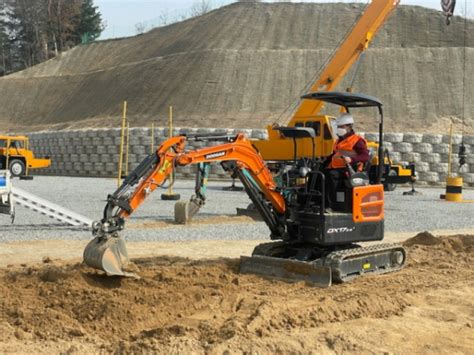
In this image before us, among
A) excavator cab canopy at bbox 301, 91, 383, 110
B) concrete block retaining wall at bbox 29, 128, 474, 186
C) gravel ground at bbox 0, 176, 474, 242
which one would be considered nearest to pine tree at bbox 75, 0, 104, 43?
concrete block retaining wall at bbox 29, 128, 474, 186

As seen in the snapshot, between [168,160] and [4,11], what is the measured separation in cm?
7150

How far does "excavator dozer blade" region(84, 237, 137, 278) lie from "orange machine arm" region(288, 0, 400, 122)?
47.9 ft

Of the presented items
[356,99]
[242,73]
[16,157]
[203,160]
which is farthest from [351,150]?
[242,73]

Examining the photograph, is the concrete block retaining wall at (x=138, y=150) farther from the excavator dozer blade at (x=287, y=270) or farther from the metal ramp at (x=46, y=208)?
the excavator dozer blade at (x=287, y=270)

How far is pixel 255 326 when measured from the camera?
5.81 meters

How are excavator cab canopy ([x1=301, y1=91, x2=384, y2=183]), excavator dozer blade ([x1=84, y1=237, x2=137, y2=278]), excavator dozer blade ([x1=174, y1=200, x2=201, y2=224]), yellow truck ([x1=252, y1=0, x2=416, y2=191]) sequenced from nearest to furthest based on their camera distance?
excavator dozer blade ([x1=84, y1=237, x2=137, y2=278]), excavator cab canopy ([x1=301, y1=91, x2=384, y2=183]), excavator dozer blade ([x1=174, y1=200, x2=201, y2=224]), yellow truck ([x1=252, y1=0, x2=416, y2=191])

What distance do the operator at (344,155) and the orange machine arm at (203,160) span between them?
75 centimetres

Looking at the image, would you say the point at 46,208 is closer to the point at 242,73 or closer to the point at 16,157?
the point at 16,157

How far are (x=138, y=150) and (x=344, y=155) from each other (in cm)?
2384

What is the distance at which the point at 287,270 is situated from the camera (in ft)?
26.2

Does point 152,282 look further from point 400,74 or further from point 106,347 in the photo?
point 400,74

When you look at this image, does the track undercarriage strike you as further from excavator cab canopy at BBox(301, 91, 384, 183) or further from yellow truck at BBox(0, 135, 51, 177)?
yellow truck at BBox(0, 135, 51, 177)

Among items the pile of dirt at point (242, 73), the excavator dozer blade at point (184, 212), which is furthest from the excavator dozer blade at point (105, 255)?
the pile of dirt at point (242, 73)

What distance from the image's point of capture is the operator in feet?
25.9
